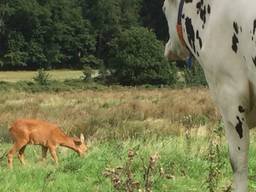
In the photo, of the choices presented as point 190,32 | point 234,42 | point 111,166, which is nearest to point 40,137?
point 111,166

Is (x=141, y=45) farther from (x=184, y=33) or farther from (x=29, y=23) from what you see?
(x=184, y=33)

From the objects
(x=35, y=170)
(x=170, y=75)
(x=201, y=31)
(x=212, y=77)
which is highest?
(x=201, y=31)

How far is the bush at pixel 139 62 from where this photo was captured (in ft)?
219

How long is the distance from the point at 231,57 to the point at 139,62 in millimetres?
65644

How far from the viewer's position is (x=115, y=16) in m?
101

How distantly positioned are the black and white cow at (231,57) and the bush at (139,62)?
60.8 m

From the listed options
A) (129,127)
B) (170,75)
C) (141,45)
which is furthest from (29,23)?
(129,127)

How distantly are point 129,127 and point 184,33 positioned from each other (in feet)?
35.5

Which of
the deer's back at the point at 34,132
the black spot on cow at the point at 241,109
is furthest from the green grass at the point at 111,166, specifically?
the black spot on cow at the point at 241,109

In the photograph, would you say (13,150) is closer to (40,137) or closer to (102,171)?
(40,137)

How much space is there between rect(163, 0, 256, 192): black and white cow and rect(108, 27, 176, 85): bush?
2396 inches

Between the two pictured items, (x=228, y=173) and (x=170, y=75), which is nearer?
(x=228, y=173)

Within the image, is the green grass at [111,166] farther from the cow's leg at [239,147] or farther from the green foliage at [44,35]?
the green foliage at [44,35]

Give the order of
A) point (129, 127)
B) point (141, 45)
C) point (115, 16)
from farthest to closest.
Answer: point (115, 16) < point (141, 45) < point (129, 127)
